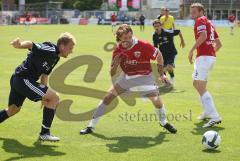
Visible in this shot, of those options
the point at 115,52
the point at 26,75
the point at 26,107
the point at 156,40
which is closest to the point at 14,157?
the point at 26,75

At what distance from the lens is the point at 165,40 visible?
1430cm

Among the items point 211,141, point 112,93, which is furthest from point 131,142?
point 211,141

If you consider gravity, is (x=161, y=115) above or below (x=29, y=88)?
below

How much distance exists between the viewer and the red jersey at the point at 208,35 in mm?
9039

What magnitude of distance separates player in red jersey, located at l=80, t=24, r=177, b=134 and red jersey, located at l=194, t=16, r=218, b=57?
38.8 inches

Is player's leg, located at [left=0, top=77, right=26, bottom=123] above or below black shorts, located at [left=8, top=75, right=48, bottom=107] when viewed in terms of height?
below

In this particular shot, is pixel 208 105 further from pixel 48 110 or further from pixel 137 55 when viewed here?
pixel 48 110

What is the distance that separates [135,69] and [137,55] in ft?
0.98

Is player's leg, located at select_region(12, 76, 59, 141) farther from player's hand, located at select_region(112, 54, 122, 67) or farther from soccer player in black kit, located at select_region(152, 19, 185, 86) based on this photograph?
soccer player in black kit, located at select_region(152, 19, 185, 86)

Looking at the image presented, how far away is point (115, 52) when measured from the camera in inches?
338

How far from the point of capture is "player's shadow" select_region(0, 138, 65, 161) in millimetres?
7166

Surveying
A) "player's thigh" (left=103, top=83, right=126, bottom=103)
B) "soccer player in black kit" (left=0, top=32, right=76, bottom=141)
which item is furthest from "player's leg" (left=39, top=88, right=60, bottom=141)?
"player's thigh" (left=103, top=83, right=126, bottom=103)

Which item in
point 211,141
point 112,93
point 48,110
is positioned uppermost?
point 112,93

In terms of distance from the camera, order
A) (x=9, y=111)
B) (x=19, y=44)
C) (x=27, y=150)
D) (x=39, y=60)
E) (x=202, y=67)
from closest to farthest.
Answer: (x=19, y=44) → (x=27, y=150) → (x=39, y=60) → (x=9, y=111) → (x=202, y=67)
